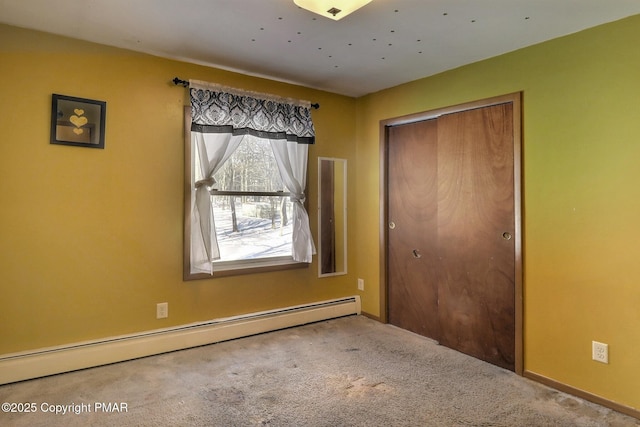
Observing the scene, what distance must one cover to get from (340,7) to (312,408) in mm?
2234

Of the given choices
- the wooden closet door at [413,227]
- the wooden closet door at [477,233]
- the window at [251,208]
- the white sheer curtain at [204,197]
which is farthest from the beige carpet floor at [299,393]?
the window at [251,208]

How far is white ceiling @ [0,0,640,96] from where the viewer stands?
2.18m

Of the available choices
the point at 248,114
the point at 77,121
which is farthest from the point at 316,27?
the point at 77,121

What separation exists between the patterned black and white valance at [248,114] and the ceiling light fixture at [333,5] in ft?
4.47

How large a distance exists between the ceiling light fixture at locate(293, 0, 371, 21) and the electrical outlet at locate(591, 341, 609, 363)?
2.44 metres

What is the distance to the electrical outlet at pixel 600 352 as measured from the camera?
2326 mm

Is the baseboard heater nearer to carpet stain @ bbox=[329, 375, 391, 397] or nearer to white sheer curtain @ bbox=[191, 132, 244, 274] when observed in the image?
white sheer curtain @ bbox=[191, 132, 244, 274]

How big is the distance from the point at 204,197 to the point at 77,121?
3.34 ft

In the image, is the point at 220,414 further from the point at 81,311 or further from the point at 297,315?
the point at 297,315

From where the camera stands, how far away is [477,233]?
3.00 meters

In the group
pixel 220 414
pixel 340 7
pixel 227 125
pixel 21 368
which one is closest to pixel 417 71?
pixel 340 7

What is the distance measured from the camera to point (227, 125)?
3.18 metres

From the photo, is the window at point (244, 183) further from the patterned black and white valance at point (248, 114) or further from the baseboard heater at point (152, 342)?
the baseboard heater at point (152, 342)

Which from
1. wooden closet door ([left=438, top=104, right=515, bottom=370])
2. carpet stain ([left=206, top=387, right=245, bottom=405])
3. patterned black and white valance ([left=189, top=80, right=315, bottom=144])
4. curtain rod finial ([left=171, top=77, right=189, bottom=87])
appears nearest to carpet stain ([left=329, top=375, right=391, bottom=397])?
carpet stain ([left=206, top=387, right=245, bottom=405])
